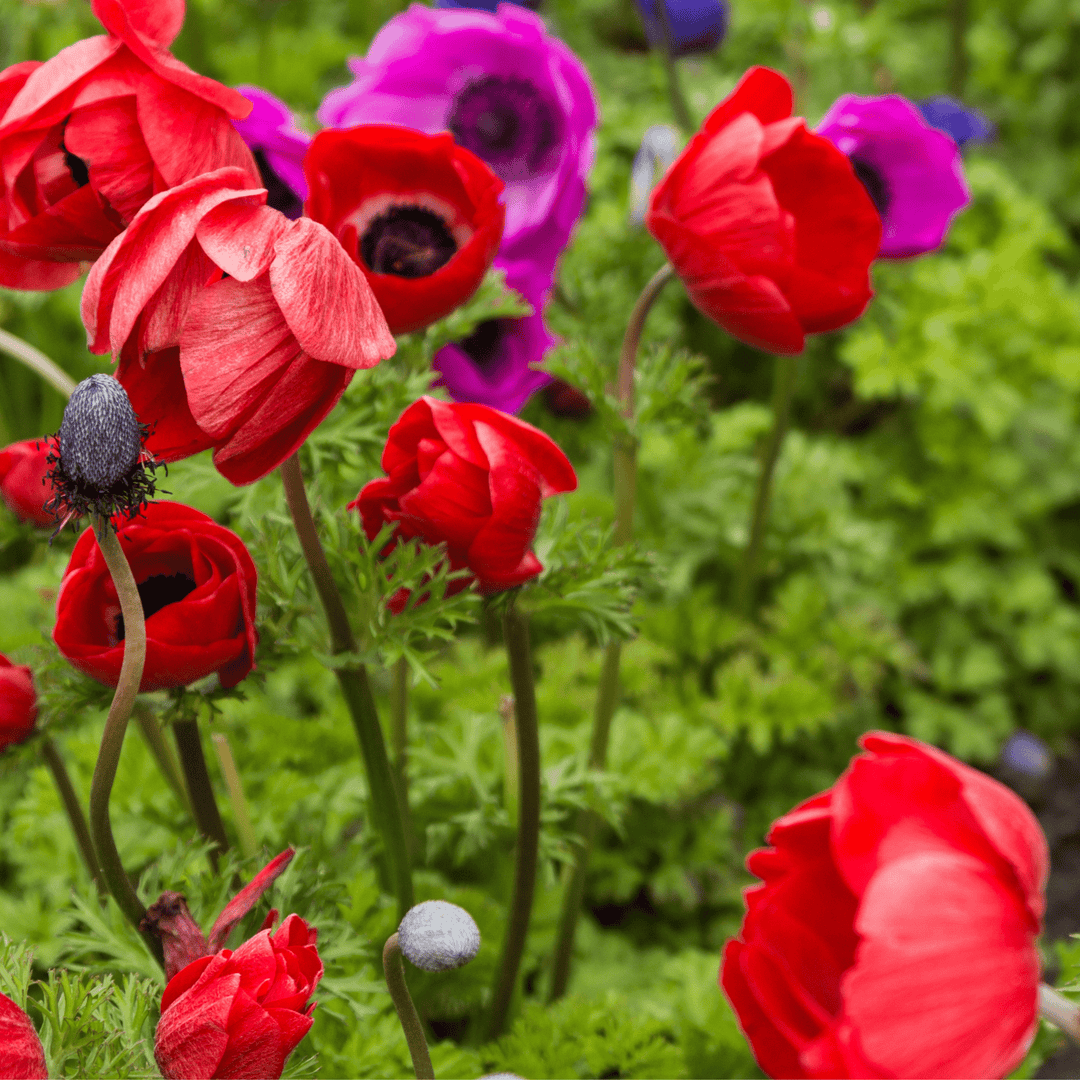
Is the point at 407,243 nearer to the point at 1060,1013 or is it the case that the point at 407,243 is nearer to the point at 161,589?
the point at 161,589

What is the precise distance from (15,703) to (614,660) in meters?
0.45

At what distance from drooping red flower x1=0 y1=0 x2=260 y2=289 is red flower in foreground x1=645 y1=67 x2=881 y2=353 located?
0.29 meters

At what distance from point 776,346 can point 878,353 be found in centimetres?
95

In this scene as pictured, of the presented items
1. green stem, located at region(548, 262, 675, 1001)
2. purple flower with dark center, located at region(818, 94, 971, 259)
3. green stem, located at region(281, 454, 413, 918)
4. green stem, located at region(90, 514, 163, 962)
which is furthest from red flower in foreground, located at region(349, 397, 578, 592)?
purple flower with dark center, located at region(818, 94, 971, 259)

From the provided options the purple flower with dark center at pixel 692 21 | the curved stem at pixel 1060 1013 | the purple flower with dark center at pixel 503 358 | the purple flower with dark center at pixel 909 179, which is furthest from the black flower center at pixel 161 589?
the purple flower with dark center at pixel 692 21

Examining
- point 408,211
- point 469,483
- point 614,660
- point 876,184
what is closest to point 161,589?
point 469,483

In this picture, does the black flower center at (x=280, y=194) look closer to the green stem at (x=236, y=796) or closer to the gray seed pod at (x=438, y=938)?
the green stem at (x=236, y=796)

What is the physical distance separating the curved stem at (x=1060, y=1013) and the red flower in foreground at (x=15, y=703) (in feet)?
1.80

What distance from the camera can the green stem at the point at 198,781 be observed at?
673 millimetres

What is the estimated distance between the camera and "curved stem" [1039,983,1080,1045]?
1.30ft

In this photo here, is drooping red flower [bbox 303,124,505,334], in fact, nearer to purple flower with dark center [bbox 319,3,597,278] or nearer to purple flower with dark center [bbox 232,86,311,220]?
purple flower with dark center [bbox 232,86,311,220]

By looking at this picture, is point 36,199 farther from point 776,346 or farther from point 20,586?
point 20,586

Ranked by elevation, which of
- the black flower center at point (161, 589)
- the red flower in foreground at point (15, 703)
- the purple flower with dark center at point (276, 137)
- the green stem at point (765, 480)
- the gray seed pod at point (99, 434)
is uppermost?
the purple flower with dark center at point (276, 137)

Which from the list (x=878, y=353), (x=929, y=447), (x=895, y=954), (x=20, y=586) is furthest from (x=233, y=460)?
(x=929, y=447)
